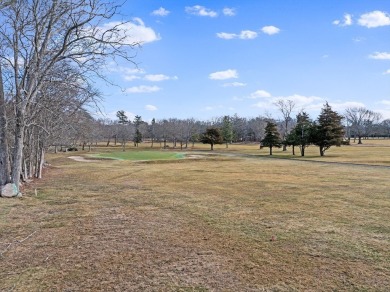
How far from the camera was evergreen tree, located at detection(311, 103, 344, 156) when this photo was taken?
43438 mm

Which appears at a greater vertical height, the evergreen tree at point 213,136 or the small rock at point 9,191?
the evergreen tree at point 213,136

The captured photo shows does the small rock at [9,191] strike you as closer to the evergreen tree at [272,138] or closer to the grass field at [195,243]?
the grass field at [195,243]

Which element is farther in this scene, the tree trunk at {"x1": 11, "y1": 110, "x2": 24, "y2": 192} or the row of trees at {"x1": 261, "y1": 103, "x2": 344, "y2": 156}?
the row of trees at {"x1": 261, "y1": 103, "x2": 344, "y2": 156}

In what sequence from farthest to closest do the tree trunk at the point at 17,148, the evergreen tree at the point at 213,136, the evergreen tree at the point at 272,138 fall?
the evergreen tree at the point at 213,136, the evergreen tree at the point at 272,138, the tree trunk at the point at 17,148

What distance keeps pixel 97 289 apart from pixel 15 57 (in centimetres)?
1178

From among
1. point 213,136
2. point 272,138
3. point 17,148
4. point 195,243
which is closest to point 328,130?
point 272,138

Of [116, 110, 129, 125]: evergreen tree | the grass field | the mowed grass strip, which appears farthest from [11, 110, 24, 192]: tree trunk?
[116, 110, 129, 125]: evergreen tree

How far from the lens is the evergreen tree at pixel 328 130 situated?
43438 mm

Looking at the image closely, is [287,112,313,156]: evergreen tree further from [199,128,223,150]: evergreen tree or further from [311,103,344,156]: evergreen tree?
[199,128,223,150]: evergreen tree

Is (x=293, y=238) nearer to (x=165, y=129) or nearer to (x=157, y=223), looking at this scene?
(x=157, y=223)

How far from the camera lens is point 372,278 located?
4.96 metres

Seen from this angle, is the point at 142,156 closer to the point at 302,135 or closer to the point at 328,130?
the point at 302,135

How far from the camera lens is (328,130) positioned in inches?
1702

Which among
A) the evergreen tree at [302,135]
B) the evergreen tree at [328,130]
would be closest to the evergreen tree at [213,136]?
the evergreen tree at [302,135]
